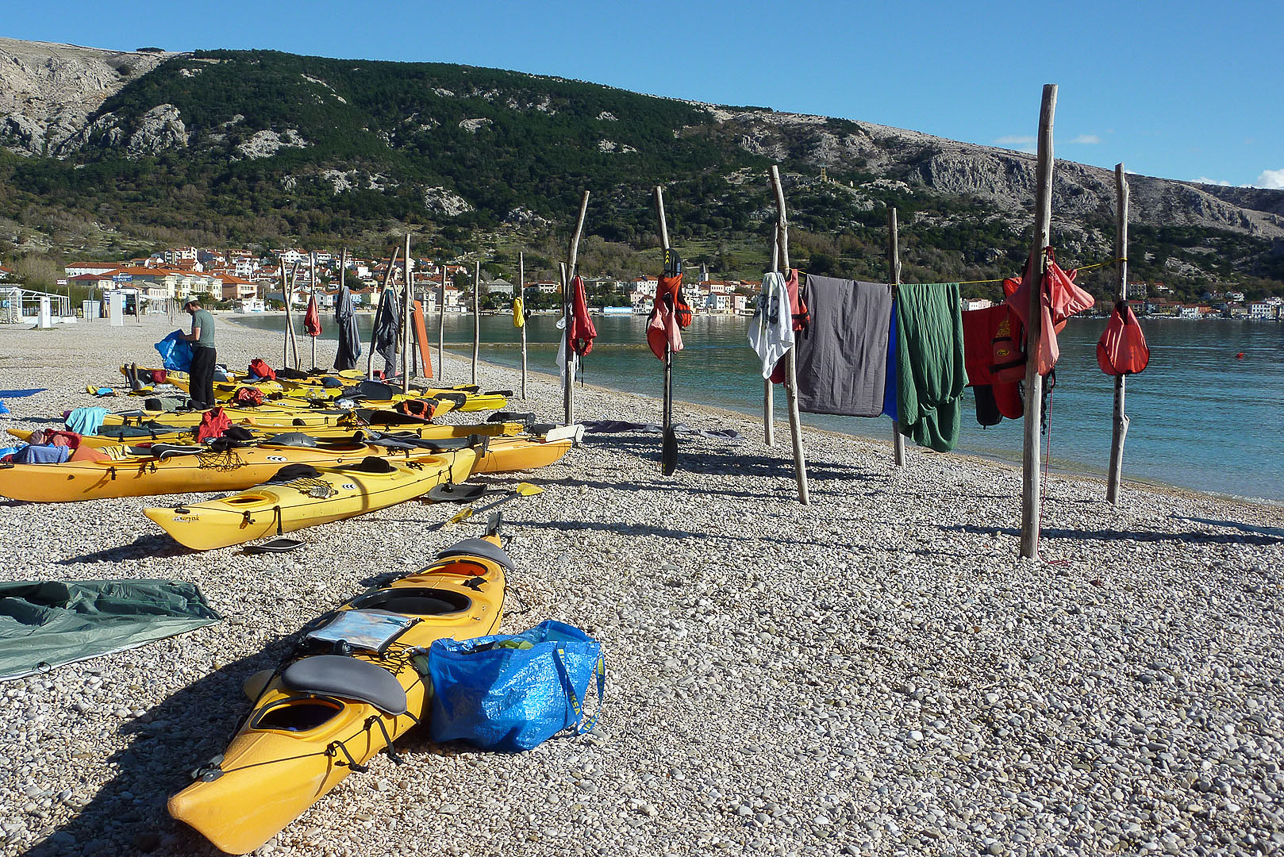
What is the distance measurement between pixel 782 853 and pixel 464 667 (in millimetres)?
1612

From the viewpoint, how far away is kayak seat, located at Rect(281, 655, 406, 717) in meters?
3.67

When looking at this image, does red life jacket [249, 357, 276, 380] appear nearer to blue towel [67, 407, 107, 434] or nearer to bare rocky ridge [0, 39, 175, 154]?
blue towel [67, 407, 107, 434]

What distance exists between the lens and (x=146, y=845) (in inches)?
126

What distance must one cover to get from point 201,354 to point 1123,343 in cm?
1192

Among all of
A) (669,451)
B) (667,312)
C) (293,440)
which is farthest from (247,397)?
(667,312)

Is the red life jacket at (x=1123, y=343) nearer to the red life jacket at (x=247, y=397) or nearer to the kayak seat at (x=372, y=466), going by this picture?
the kayak seat at (x=372, y=466)

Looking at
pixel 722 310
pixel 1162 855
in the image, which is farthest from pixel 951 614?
pixel 722 310

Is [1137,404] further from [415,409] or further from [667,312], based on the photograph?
[415,409]

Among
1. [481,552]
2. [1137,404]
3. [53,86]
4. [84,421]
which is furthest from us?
[53,86]

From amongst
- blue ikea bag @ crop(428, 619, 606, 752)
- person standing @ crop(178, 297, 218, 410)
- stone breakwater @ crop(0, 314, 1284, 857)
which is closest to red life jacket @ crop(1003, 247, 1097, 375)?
stone breakwater @ crop(0, 314, 1284, 857)

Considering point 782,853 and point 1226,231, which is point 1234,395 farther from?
point 1226,231

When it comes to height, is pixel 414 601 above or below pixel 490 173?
below

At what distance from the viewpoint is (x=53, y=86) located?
144m

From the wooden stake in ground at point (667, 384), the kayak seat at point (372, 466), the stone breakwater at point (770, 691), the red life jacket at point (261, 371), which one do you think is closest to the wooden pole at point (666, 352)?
the wooden stake in ground at point (667, 384)
